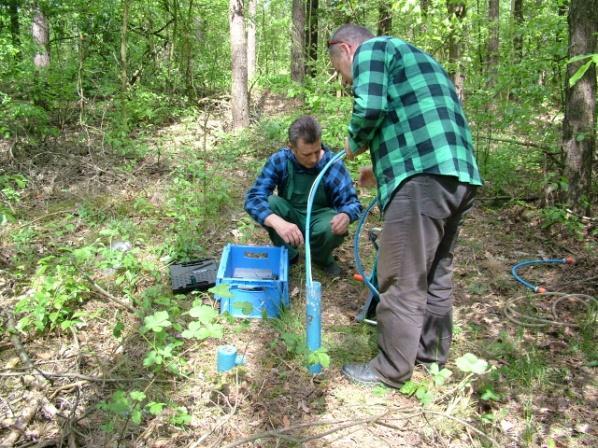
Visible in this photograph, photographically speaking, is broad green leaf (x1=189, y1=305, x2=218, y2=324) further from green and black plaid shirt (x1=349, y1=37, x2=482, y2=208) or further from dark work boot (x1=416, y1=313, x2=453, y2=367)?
dark work boot (x1=416, y1=313, x2=453, y2=367)

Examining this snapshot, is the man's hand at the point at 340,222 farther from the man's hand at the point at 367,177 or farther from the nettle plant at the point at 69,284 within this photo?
the nettle plant at the point at 69,284

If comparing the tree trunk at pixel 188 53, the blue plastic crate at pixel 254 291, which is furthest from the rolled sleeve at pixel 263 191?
the tree trunk at pixel 188 53

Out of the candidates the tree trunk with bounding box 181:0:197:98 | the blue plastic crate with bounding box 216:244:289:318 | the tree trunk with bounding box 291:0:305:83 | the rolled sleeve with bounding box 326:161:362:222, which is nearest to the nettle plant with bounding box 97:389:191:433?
the blue plastic crate with bounding box 216:244:289:318

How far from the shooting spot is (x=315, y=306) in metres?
2.31

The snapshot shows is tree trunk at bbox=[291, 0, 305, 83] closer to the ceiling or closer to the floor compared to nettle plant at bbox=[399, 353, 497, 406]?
Result: closer to the ceiling

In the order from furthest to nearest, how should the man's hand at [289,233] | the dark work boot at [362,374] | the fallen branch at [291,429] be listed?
the man's hand at [289,233] → the dark work boot at [362,374] → the fallen branch at [291,429]

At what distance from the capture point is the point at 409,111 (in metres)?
2.16

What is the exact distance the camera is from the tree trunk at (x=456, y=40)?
5.59 metres

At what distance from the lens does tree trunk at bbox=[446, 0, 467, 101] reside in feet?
18.4

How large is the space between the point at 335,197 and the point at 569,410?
6.58ft

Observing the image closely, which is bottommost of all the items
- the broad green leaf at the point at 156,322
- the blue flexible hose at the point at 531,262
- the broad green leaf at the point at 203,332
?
the blue flexible hose at the point at 531,262

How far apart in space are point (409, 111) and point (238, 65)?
555 centimetres

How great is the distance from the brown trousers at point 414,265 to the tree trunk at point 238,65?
544 centimetres

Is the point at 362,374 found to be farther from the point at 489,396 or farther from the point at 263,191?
the point at 263,191
